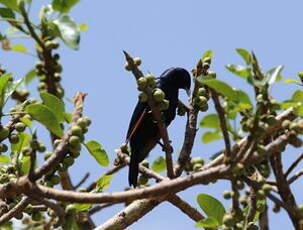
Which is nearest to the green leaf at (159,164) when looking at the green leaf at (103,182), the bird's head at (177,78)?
the green leaf at (103,182)

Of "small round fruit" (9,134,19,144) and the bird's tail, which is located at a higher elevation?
the bird's tail

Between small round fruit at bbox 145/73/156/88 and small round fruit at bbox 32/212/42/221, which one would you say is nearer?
small round fruit at bbox 145/73/156/88

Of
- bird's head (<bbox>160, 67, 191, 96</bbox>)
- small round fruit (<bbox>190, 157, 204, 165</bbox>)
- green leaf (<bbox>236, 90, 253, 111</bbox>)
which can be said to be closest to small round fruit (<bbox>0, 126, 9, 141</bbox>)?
small round fruit (<bbox>190, 157, 204, 165</bbox>)

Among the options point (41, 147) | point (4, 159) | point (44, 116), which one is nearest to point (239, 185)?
point (41, 147)

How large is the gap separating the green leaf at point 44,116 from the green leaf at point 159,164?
4.40ft

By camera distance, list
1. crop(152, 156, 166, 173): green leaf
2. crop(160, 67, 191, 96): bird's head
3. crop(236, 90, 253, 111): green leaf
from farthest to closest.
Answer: crop(160, 67, 191, 96): bird's head
crop(152, 156, 166, 173): green leaf
crop(236, 90, 253, 111): green leaf

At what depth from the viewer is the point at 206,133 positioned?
304 cm

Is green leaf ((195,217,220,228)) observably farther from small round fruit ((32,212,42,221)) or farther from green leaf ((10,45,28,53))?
green leaf ((10,45,28,53))

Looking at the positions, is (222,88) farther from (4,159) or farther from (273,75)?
(4,159)

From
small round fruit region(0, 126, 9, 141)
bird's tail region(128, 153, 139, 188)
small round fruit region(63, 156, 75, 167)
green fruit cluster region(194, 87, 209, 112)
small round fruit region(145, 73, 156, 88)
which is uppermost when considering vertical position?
green fruit cluster region(194, 87, 209, 112)

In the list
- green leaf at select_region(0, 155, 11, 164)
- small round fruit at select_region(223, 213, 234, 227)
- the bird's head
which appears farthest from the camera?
the bird's head

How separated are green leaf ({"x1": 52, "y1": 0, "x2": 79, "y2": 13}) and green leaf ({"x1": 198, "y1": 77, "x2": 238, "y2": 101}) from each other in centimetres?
76

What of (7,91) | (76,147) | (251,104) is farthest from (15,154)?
(251,104)

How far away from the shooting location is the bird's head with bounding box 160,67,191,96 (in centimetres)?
660
